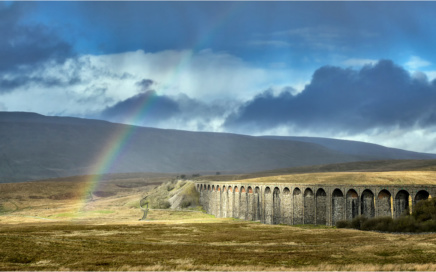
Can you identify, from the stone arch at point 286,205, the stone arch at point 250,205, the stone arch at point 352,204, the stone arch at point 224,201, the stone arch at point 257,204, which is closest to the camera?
the stone arch at point 352,204

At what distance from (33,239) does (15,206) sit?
348 ft

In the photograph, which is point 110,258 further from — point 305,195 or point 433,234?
point 305,195

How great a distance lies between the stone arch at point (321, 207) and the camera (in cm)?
7662

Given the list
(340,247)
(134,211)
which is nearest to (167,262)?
(340,247)

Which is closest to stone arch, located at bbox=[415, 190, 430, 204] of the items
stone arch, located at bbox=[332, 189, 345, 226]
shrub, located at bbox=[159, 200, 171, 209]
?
stone arch, located at bbox=[332, 189, 345, 226]

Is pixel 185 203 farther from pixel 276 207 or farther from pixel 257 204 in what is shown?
pixel 276 207

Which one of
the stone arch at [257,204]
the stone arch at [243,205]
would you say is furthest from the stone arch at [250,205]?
the stone arch at [243,205]

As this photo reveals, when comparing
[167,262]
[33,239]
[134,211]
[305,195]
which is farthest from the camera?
[134,211]

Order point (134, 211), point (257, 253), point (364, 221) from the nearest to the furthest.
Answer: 1. point (257, 253)
2. point (364, 221)
3. point (134, 211)

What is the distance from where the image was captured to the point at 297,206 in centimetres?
8088

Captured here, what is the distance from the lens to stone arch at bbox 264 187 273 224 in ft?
288

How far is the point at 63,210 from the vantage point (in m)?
131

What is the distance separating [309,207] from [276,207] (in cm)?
976

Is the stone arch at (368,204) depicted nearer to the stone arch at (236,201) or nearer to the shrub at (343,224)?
the shrub at (343,224)
